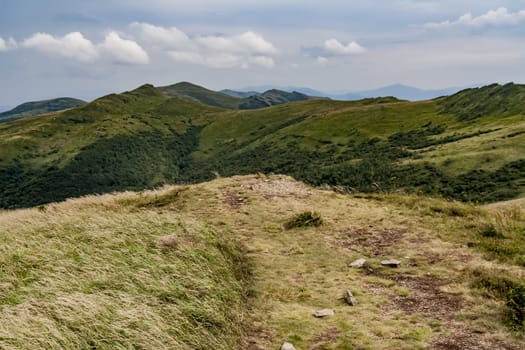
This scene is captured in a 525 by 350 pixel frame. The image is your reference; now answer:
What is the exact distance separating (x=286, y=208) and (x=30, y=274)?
11.8m

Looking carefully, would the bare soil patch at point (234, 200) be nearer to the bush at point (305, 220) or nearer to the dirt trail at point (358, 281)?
the dirt trail at point (358, 281)

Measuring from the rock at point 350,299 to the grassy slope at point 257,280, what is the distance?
20 centimetres

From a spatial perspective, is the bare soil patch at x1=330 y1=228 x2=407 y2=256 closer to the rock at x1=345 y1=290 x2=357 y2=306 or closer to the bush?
the bush

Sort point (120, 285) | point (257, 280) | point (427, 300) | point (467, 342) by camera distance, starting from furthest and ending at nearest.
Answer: point (257, 280) → point (427, 300) → point (120, 285) → point (467, 342)

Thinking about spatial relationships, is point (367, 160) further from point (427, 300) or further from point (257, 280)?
point (427, 300)

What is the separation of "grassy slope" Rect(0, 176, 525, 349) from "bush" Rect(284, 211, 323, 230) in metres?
0.33

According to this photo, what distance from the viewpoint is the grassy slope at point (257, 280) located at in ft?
23.5

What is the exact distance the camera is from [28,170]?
190 meters

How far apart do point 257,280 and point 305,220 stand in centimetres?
526

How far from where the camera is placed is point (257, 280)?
1157cm

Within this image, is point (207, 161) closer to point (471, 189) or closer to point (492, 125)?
point (492, 125)

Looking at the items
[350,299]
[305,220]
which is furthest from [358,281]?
[305,220]

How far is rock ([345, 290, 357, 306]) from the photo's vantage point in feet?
31.7

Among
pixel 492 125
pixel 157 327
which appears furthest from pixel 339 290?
pixel 492 125
